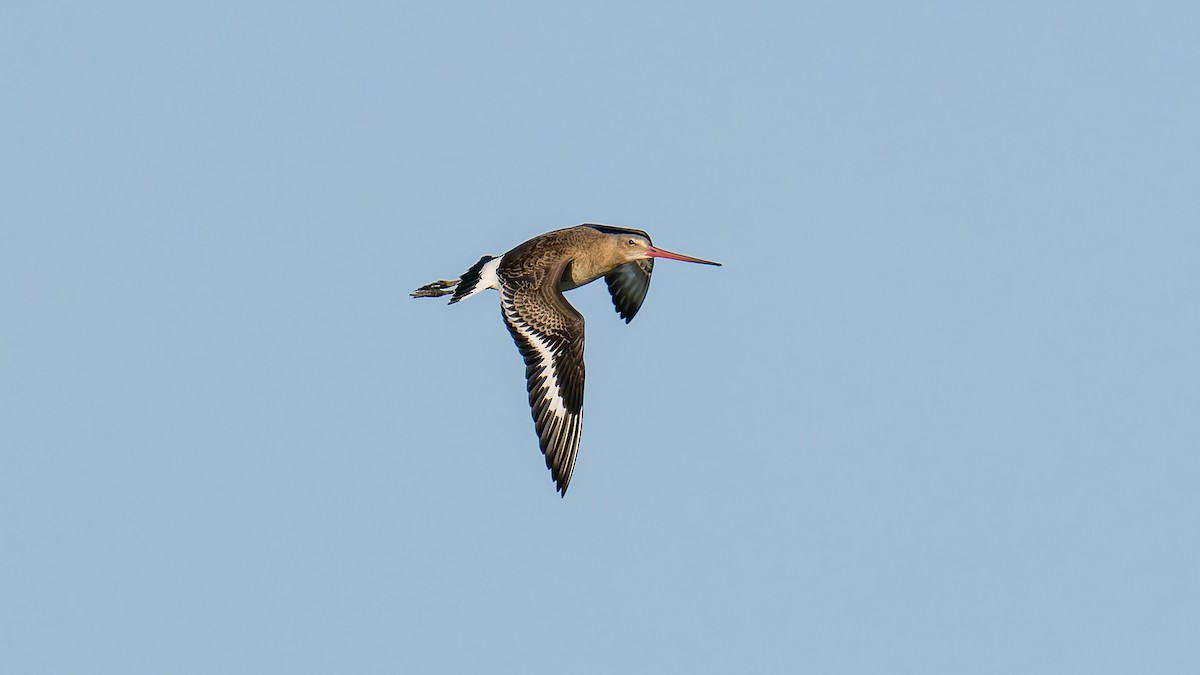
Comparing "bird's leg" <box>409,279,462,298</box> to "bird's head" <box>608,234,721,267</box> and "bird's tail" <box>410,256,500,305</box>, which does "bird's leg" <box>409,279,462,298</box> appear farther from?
"bird's head" <box>608,234,721,267</box>

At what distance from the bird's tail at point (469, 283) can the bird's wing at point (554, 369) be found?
986mm

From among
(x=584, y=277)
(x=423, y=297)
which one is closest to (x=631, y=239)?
(x=584, y=277)

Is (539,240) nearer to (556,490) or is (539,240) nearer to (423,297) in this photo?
(423,297)

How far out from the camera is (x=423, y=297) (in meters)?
24.0

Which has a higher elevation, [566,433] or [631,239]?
[631,239]

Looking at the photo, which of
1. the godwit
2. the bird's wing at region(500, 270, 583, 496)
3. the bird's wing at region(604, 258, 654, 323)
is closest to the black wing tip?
the godwit

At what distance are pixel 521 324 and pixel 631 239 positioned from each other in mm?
2823

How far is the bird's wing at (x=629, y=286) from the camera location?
2514cm

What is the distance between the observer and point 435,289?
24062 millimetres

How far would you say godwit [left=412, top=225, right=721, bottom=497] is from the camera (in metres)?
20.9

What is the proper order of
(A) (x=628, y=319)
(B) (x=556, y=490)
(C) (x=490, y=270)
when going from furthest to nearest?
(A) (x=628, y=319) → (C) (x=490, y=270) → (B) (x=556, y=490)

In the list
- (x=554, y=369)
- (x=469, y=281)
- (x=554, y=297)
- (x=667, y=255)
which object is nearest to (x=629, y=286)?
(x=667, y=255)

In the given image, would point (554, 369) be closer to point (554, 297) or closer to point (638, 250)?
point (554, 297)

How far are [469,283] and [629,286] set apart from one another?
3.11 metres
